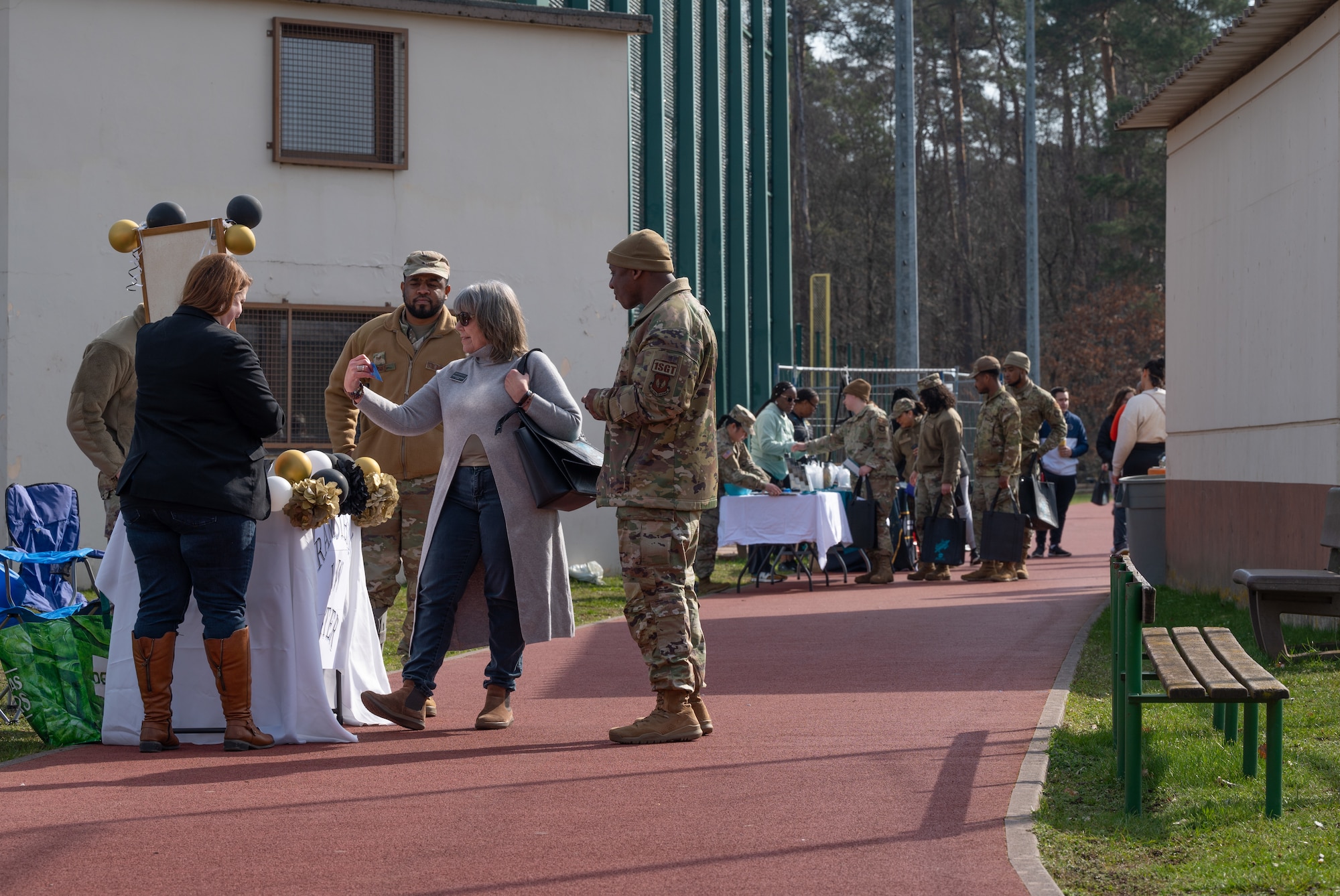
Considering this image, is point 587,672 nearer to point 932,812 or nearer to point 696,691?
point 696,691

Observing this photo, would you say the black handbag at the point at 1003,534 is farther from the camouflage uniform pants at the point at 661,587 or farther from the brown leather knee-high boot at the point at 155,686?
the brown leather knee-high boot at the point at 155,686

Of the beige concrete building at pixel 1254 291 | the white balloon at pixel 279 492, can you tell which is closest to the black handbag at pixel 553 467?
the white balloon at pixel 279 492

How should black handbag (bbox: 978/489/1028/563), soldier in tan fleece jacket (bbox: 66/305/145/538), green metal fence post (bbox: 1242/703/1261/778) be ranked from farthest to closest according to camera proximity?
black handbag (bbox: 978/489/1028/563) < soldier in tan fleece jacket (bbox: 66/305/145/538) < green metal fence post (bbox: 1242/703/1261/778)

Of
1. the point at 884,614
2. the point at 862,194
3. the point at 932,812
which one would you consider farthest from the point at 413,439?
the point at 862,194

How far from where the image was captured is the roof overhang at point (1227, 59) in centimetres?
1049

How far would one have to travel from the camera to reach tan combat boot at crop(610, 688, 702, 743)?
6.55 metres

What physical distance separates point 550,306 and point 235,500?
30.7ft

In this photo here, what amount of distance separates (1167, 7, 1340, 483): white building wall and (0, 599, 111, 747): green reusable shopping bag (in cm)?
733

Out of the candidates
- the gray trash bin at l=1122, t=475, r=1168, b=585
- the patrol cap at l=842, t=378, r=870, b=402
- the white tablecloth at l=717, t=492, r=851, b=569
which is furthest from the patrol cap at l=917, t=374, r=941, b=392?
the gray trash bin at l=1122, t=475, r=1168, b=585

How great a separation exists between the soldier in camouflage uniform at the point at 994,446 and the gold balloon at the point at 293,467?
8.69m

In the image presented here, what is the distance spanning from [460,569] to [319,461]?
79 cm

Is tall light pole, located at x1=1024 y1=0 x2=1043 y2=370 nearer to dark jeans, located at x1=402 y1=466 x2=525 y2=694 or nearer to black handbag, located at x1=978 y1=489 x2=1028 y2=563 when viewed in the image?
black handbag, located at x1=978 y1=489 x2=1028 y2=563

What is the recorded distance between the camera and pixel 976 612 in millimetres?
12031

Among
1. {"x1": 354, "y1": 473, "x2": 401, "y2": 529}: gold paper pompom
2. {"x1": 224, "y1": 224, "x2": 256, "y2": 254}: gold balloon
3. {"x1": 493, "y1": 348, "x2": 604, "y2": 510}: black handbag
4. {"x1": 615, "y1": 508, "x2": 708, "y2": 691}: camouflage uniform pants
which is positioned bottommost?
{"x1": 615, "y1": 508, "x2": 708, "y2": 691}: camouflage uniform pants
